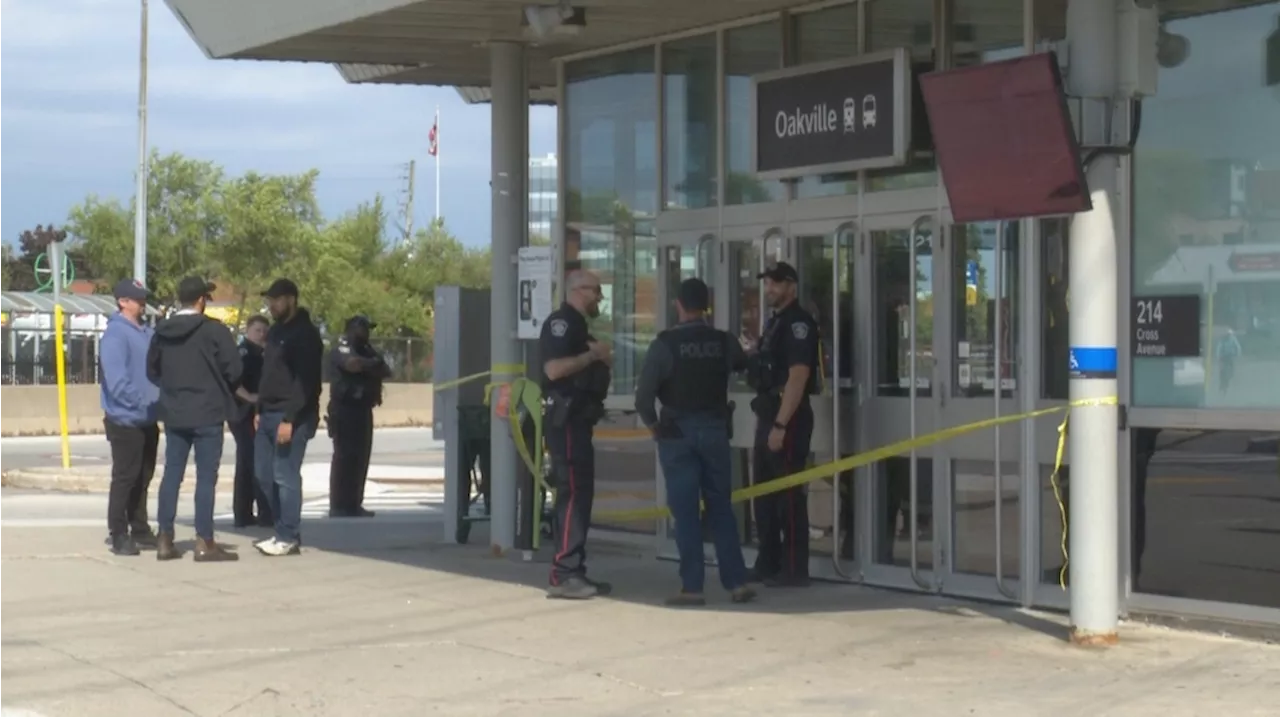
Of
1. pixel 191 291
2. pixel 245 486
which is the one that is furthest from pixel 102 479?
pixel 191 291

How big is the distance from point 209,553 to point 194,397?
43.5 inches

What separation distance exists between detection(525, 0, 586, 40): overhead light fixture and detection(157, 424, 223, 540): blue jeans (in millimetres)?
3490

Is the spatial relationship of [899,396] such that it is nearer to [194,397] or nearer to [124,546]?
[194,397]

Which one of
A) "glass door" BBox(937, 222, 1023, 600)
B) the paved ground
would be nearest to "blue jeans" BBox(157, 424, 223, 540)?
the paved ground

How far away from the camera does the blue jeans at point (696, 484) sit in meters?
10.2

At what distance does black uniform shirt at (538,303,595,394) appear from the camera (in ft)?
34.4

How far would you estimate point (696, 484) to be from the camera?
10227 millimetres

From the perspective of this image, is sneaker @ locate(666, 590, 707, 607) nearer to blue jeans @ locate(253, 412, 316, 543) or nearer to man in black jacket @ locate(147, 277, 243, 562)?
blue jeans @ locate(253, 412, 316, 543)

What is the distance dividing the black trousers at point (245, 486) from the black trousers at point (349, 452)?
0.94 metres

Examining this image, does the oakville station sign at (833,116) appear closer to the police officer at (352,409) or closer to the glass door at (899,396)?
the glass door at (899,396)

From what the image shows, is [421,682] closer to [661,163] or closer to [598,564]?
[598,564]

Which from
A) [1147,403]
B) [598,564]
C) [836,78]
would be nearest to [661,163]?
[836,78]

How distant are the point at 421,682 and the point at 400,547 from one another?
5646 mm

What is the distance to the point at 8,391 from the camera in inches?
1320
